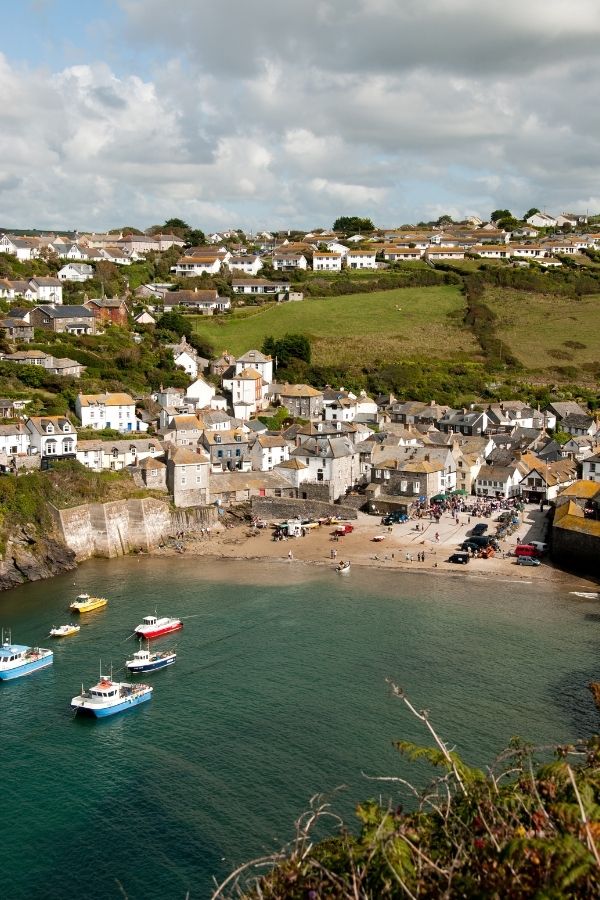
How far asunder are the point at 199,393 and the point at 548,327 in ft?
132

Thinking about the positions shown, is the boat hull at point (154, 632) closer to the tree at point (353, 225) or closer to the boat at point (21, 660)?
the boat at point (21, 660)

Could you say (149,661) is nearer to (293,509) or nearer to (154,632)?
(154,632)

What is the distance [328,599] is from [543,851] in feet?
88.3

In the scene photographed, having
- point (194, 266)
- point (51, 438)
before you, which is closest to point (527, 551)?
point (51, 438)

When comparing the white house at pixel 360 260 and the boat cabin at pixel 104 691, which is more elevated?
the white house at pixel 360 260

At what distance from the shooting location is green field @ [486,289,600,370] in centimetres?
8069

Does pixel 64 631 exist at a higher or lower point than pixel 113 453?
lower

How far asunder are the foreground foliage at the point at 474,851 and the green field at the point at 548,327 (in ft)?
234

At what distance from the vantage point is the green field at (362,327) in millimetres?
79688

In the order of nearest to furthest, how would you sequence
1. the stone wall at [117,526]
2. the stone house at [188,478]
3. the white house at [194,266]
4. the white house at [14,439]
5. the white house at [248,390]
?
the stone wall at [117,526]
the stone house at [188,478]
the white house at [14,439]
the white house at [248,390]
the white house at [194,266]

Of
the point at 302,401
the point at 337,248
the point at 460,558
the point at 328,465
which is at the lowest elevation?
the point at 460,558

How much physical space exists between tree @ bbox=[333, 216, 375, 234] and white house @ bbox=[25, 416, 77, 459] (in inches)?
3639

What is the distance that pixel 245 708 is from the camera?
2516 centimetres

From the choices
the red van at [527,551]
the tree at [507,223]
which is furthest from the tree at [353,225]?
the red van at [527,551]
